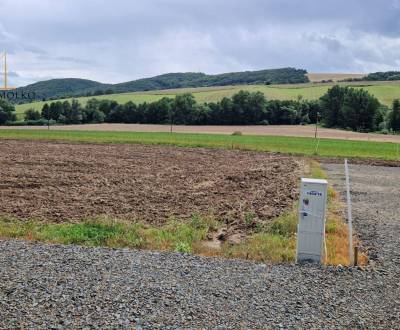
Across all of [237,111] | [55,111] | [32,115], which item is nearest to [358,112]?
[237,111]

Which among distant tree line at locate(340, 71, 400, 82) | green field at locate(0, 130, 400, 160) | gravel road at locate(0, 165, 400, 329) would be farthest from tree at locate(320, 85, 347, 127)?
gravel road at locate(0, 165, 400, 329)

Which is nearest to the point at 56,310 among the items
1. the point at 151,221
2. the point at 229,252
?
the point at 229,252

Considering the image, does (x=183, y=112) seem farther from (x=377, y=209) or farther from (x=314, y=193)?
(x=314, y=193)

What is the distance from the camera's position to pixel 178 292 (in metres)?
6.47

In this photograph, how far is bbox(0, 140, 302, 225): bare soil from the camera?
13258mm

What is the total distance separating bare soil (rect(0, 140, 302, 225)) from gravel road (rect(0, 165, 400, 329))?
4.41 metres

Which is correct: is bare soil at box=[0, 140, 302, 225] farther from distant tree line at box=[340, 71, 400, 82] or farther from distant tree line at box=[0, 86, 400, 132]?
distant tree line at box=[340, 71, 400, 82]

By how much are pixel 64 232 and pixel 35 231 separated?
732 millimetres

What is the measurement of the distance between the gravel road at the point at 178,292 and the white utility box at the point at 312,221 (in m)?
0.47

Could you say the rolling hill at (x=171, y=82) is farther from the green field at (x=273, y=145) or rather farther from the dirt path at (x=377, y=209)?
the dirt path at (x=377, y=209)

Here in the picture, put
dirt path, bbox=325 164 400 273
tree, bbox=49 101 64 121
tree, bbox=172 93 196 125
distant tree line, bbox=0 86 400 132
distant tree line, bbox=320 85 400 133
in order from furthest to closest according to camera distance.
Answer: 1. tree, bbox=172 93 196 125
2. tree, bbox=49 101 64 121
3. distant tree line, bbox=0 86 400 132
4. distant tree line, bbox=320 85 400 133
5. dirt path, bbox=325 164 400 273

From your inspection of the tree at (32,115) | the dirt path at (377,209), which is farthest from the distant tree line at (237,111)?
the dirt path at (377,209)

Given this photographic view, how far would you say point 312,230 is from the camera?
842 cm

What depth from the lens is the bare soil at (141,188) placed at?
522 inches
